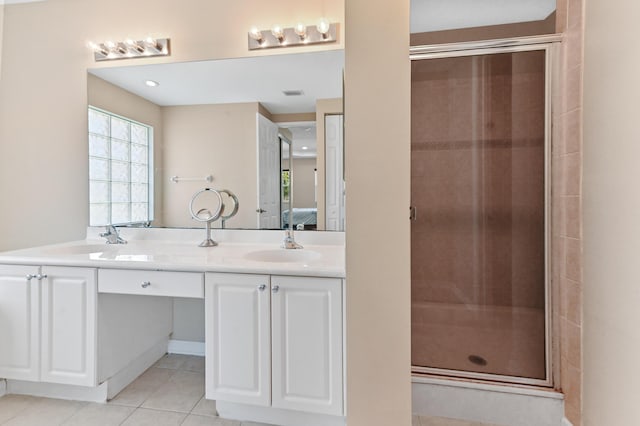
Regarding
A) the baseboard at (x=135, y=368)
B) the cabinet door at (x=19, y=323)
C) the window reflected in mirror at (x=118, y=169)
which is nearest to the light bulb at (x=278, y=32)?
the window reflected in mirror at (x=118, y=169)

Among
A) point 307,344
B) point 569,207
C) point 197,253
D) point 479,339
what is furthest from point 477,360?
point 197,253

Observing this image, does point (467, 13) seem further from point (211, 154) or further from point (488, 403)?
point (488, 403)

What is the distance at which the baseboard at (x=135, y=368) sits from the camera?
169cm

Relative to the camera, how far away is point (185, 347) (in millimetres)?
2170

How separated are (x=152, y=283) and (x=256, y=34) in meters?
1.54

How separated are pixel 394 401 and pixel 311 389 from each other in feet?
1.54

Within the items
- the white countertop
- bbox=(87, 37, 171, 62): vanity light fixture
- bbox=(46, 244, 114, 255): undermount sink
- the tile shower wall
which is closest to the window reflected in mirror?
the white countertop

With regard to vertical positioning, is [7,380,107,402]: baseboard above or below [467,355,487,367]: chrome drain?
below

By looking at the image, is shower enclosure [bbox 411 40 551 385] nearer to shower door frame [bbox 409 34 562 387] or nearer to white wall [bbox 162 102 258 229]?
shower door frame [bbox 409 34 562 387]

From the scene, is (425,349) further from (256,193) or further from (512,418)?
(256,193)

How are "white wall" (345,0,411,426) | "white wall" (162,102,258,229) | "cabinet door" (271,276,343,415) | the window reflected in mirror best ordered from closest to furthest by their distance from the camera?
"white wall" (345,0,411,426), "cabinet door" (271,276,343,415), "white wall" (162,102,258,229), the window reflected in mirror

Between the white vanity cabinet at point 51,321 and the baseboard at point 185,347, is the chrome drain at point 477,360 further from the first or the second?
the white vanity cabinet at point 51,321

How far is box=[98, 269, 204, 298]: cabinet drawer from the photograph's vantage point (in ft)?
4.73

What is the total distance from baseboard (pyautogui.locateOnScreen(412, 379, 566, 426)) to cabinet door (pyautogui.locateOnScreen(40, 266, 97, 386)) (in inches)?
66.8
